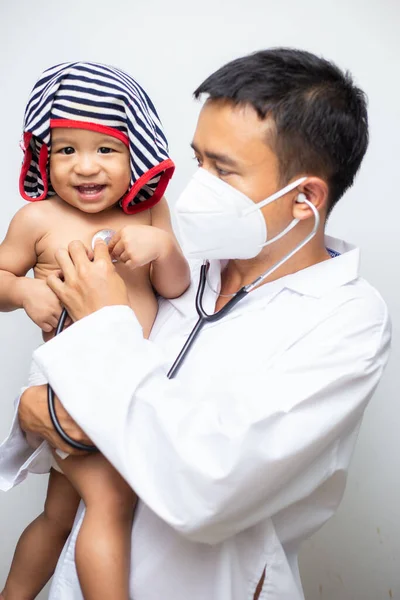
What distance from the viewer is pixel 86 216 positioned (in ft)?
5.66

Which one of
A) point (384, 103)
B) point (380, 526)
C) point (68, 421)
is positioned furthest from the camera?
point (380, 526)

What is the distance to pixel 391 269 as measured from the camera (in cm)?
229

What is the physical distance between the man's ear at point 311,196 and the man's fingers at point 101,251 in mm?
396

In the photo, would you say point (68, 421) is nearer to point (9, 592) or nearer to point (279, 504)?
point (279, 504)

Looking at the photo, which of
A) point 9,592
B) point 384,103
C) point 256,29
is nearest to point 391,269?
point 384,103

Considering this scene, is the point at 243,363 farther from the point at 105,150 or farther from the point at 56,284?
the point at 105,150

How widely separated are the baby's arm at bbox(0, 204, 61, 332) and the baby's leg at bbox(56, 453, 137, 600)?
31 cm

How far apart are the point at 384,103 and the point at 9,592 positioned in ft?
5.49

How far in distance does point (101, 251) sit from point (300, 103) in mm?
500

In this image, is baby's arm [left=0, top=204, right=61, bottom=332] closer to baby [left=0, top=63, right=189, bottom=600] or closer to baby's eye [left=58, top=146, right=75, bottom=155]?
baby [left=0, top=63, right=189, bottom=600]

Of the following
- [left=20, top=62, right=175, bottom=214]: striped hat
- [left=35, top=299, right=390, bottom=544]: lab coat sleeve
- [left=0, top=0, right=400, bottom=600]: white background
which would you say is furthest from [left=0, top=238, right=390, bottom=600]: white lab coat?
[left=0, top=0, right=400, bottom=600]: white background

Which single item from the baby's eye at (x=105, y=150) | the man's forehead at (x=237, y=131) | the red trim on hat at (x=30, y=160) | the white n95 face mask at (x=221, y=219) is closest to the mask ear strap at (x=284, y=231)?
the white n95 face mask at (x=221, y=219)

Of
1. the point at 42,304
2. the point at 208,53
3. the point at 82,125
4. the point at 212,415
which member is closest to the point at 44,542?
the point at 42,304

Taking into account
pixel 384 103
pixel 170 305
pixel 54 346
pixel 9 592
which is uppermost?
pixel 384 103
